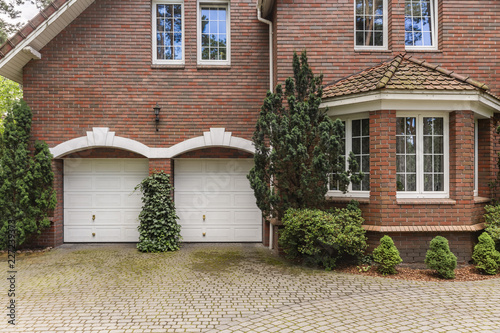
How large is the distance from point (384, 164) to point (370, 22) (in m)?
3.84

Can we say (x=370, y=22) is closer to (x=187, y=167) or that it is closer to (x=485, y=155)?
(x=485, y=155)

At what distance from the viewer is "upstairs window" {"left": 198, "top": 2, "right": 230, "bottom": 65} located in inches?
335

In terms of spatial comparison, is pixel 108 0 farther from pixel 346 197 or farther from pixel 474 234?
pixel 474 234

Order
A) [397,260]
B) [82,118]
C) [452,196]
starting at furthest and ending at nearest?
[82,118]
[452,196]
[397,260]

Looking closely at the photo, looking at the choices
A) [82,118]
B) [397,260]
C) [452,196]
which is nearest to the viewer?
[397,260]

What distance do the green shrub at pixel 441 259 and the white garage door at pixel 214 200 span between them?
167 inches

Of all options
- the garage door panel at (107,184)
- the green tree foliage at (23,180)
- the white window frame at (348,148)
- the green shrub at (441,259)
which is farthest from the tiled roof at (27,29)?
the green shrub at (441,259)

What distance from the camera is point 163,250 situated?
7746 millimetres

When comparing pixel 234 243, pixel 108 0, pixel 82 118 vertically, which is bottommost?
pixel 234 243

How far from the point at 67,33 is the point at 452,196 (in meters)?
9.79

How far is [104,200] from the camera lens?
28.6 ft

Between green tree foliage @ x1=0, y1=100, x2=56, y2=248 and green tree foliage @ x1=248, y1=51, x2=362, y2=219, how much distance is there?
17.2 feet

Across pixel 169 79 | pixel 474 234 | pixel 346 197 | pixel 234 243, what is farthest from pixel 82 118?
pixel 474 234

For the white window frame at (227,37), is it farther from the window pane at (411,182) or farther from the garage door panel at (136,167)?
the window pane at (411,182)
